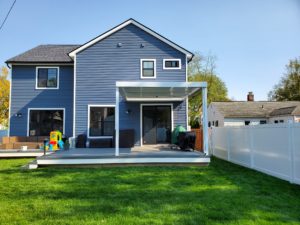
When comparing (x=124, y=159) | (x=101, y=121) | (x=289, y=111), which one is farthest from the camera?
(x=289, y=111)

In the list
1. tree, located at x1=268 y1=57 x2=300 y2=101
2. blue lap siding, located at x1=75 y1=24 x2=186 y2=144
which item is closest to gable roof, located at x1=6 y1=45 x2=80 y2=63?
blue lap siding, located at x1=75 y1=24 x2=186 y2=144

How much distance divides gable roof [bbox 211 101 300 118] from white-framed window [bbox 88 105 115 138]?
1383cm

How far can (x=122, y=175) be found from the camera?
22.0ft

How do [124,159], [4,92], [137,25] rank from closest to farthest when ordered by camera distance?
1. [124,159]
2. [137,25]
3. [4,92]

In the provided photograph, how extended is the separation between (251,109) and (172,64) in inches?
570

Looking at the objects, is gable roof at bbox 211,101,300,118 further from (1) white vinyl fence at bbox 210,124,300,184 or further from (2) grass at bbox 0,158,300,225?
(2) grass at bbox 0,158,300,225

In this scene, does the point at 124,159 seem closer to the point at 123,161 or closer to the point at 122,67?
the point at 123,161

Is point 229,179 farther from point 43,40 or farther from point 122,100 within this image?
point 43,40

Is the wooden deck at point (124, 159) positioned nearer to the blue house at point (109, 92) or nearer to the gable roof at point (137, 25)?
the blue house at point (109, 92)

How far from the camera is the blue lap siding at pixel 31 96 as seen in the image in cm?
1295

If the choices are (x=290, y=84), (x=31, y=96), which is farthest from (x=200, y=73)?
(x=31, y=96)

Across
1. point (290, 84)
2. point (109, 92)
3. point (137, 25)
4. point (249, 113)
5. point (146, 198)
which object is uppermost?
point (290, 84)

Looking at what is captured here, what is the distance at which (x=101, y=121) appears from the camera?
1234 centimetres

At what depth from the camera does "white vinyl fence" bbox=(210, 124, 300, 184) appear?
5.75m
